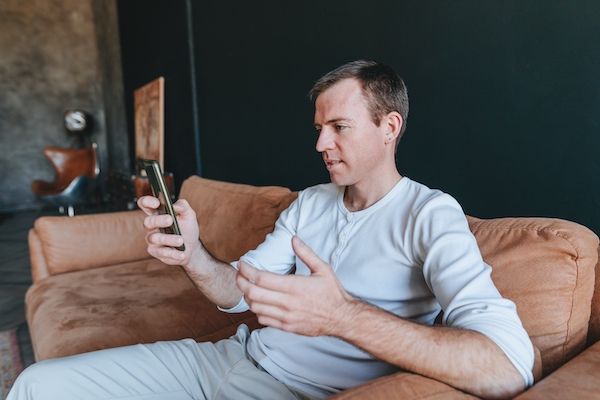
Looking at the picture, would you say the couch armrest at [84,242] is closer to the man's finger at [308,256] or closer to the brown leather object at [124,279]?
the brown leather object at [124,279]

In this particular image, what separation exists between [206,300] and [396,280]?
1.17 metres

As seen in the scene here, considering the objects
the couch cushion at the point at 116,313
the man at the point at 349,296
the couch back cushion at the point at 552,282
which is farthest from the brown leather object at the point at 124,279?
the couch back cushion at the point at 552,282

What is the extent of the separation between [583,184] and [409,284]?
2.85 feet

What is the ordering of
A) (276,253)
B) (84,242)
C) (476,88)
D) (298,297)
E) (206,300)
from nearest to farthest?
(298,297) < (276,253) < (476,88) < (206,300) < (84,242)

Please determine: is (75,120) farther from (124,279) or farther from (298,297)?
(298,297)

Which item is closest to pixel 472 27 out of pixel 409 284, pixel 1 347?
pixel 409 284

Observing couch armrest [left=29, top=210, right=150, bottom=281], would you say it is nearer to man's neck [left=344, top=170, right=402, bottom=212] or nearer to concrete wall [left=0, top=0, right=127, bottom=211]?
man's neck [left=344, top=170, right=402, bottom=212]

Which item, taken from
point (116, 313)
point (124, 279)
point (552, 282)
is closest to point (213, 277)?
point (116, 313)

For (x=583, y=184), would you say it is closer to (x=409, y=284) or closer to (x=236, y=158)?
(x=409, y=284)

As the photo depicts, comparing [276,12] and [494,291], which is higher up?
[276,12]

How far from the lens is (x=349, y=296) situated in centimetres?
80

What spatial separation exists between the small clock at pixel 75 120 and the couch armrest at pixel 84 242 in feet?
18.6

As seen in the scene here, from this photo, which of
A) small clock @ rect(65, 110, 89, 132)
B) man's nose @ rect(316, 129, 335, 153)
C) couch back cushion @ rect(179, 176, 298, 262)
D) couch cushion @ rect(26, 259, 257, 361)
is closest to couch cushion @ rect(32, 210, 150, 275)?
couch cushion @ rect(26, 259, 257, 361)

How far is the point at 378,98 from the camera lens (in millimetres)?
1237
